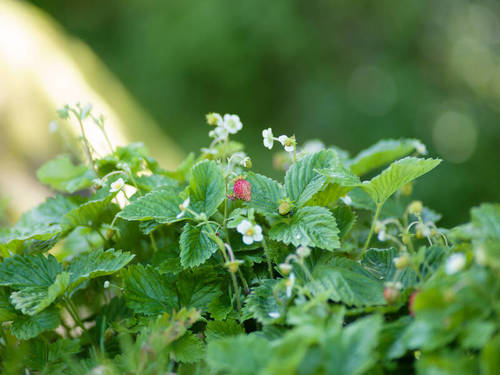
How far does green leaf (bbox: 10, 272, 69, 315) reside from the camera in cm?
59

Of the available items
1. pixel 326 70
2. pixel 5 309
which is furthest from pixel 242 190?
pixel 326 70

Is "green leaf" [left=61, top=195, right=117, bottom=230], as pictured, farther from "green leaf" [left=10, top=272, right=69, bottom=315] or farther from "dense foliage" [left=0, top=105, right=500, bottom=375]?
"green leaf" [left=10, top=272, right=69, bottom=315]

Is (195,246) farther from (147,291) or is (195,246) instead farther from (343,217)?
(343,217)

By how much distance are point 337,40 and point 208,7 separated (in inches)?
43.8

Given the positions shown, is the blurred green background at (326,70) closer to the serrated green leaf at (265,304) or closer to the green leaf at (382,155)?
the green leaf at (382,155)

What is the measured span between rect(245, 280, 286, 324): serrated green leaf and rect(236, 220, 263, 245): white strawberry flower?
0.21 feet

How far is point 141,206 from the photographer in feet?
2.07

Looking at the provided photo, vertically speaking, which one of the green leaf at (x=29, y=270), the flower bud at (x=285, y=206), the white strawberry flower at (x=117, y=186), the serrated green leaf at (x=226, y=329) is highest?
the white strawberry flower at (x=117, y=186)

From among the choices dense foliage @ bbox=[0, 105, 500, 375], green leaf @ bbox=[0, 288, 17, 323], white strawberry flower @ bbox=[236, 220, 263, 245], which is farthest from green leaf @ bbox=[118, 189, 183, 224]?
→ green leaf @ bbox=[0, 288, 17, 323]

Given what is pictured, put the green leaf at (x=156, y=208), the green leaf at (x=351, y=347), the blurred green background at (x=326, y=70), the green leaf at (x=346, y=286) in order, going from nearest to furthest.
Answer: the green leaf at (x=351, y=347) < the green leaf at (x=346, y=286) < the green leaf at (x=156, y=208) < the blurred green background at (x=326, y=70)

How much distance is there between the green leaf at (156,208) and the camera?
0.62 m

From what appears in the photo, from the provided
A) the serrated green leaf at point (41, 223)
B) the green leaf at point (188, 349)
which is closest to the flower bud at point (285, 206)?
the green leaf at point (188, 349)

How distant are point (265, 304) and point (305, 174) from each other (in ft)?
0.66

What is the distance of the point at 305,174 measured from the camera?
2.19 ft
